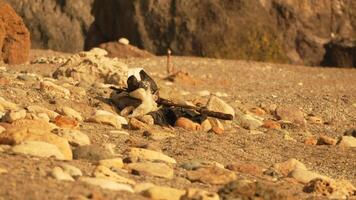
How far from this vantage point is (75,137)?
5234 mm

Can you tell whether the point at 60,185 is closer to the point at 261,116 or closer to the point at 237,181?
the point at 237,181

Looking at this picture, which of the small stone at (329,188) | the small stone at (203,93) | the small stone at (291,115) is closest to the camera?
the small stone at (329,188)

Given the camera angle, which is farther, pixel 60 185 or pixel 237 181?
pixel 237 181

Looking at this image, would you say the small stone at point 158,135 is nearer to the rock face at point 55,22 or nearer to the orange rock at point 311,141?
the orange rock at point 311,141

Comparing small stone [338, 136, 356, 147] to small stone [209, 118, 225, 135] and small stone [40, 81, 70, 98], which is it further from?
small stone [40, 81, 70, 98]

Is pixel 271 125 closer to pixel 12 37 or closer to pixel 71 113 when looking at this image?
pixel 71 113

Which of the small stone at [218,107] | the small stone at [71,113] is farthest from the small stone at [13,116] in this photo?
the small stone at [218,107]

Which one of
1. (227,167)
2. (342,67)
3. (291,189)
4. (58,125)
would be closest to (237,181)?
(291,189)

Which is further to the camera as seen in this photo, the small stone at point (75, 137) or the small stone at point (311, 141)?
the small stone at point (311, 141)

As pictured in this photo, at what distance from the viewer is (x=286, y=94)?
36.2ft

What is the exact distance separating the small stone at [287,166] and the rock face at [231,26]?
1151 centimetres

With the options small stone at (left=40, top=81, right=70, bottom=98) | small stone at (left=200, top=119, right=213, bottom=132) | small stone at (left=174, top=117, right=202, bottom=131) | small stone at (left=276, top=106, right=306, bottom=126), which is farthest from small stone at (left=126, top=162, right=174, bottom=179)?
small stone at (left=276, top=106, right=306, bottom=126)

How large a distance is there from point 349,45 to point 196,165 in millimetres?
12825

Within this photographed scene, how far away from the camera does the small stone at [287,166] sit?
5371mm
